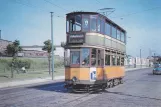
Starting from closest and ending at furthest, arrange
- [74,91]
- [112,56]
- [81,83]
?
[81,83] → [74,91] → [112,56]

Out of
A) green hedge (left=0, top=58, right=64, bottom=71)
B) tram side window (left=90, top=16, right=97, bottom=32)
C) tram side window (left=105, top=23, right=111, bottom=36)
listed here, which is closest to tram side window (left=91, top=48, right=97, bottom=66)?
tram side window (left=90, top=16, right=97, bottom=32)

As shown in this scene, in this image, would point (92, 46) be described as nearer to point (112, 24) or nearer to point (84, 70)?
point (84, 70)

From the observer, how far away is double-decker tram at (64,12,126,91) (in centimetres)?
1609

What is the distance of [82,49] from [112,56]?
4.08m

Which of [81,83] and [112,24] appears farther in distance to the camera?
[112,24]

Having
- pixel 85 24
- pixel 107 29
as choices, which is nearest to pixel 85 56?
pixel 85 24

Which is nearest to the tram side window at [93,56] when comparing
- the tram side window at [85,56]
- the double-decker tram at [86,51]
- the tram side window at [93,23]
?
the double-decker tram at [86,51]

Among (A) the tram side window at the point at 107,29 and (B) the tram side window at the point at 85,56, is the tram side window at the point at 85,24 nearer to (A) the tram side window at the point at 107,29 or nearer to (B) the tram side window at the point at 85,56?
(B) the tram side window at the point at 85,56

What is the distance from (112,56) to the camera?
1952 centimetres

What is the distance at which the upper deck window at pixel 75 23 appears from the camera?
55.1 ft

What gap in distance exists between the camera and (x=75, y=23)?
17000 mm

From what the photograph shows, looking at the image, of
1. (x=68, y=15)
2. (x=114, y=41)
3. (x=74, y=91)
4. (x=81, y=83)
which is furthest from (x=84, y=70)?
(x=114, y=41)

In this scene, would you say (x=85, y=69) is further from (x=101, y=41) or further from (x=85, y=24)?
(x=85, y=24)

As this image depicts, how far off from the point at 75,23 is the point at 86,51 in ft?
6.79
